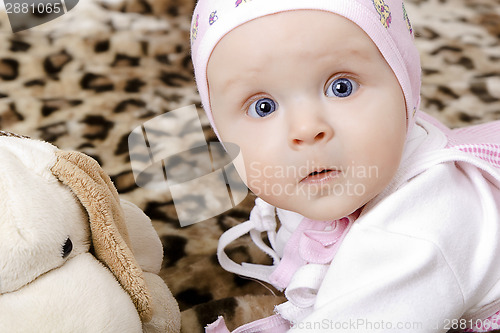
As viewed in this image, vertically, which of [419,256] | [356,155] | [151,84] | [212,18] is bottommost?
[151,84]

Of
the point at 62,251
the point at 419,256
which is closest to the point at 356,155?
the point at 419,256

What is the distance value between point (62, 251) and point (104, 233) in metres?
0.07

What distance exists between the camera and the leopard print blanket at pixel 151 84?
1172 millimetres

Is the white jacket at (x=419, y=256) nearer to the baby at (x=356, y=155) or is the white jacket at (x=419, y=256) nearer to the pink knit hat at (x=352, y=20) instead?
the baby at (x=356, y=155)

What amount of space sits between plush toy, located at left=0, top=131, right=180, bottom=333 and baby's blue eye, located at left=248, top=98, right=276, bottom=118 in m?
0.24

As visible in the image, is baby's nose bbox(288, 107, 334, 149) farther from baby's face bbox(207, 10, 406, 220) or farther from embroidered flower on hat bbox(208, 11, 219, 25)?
embroidered flower on hat bbox(208, 11, 219, 25)

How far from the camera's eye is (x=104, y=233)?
76 centimetres

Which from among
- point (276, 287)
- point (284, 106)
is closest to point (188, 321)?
point (276, 287)

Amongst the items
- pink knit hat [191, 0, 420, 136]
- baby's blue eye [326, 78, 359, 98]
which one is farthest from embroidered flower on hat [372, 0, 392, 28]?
baby's blue eye [326, 78, 359, 98]

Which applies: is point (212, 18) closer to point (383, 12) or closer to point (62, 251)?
point (383, 12)

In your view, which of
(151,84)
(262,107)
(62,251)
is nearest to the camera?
(62,251)

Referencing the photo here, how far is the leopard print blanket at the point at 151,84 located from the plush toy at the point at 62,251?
1.06 feet

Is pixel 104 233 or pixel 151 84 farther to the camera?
pixel 151 84

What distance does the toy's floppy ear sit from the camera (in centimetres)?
75
